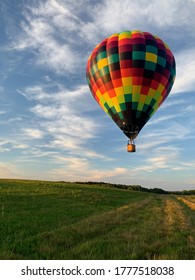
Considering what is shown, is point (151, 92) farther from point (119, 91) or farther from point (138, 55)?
point (138, 55)

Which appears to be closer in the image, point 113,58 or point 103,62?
point 113,58

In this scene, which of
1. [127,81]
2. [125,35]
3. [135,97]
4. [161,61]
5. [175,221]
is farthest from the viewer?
[125,35]

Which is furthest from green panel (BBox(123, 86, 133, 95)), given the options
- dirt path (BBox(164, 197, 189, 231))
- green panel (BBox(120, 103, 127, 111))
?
dirt path (BBox(164, 197, 189, 231))

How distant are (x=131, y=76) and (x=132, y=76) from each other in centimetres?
9

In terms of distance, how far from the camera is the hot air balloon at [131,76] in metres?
26.3

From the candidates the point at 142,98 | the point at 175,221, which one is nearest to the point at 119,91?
the point at 142,98

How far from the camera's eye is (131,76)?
26203 mm

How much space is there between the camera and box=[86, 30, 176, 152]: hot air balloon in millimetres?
26328

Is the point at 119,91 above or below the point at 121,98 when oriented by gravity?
above

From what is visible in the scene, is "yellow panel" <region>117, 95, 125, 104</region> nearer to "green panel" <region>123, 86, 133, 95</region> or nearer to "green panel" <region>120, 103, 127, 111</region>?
"green panel" <region>120, 103, 127, 111</region>

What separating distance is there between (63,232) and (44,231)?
2.78ft

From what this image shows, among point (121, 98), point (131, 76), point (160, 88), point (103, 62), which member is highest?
point (103, 62)

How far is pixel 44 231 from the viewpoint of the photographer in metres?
13.1
